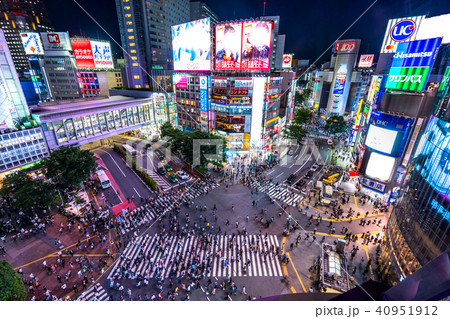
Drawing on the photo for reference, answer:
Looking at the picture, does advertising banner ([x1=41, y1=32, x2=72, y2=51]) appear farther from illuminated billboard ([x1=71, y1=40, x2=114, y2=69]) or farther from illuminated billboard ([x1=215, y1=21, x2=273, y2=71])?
illuminated billboard ([x1=215, y1=21, x2=273, y2=71])

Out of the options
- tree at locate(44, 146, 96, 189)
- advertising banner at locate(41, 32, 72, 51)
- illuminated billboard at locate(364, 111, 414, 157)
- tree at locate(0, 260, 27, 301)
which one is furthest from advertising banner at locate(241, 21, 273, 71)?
advertising banner at locate(41, 32, 72, 51)

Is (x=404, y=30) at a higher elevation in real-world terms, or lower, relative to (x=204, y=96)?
higher

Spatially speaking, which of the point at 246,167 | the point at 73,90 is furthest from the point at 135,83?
the point at 246,167

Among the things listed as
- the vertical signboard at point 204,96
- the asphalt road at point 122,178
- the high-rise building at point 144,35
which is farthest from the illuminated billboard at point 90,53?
the vertical signboard at point 204,96

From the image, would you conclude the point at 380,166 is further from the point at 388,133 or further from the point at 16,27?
the point at 16,27

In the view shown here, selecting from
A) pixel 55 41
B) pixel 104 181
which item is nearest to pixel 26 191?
pixel 104 181

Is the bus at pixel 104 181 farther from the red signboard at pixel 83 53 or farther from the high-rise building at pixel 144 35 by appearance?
the red signboard at pixel 83 53
